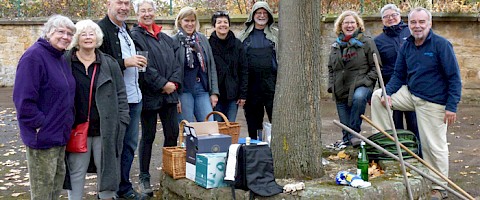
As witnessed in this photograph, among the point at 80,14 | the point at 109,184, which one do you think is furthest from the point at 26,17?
the point at 109,184

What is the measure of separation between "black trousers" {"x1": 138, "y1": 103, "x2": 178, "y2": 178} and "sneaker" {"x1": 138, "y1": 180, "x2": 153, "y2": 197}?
8cm

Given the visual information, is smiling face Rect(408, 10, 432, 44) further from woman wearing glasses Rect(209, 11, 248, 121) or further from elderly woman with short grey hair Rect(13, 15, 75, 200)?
elderly woman with short grey hair Rect(13, 15, 75, 200)

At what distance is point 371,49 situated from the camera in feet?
23.2

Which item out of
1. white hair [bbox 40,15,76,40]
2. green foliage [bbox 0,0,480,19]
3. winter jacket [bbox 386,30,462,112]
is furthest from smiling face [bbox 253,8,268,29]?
green foliage [bbox 0,0,480,19]

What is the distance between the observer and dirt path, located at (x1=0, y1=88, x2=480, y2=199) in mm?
6516

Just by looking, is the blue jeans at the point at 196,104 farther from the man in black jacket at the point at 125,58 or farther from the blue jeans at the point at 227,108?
the man in black jacket at the point at 125,58

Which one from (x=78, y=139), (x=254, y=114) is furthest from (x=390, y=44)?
(x=78, y=139)

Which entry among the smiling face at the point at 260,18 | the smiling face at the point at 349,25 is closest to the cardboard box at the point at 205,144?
the smiling face at the point at 260,18

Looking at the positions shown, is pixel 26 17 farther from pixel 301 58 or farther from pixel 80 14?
pixel 301 58

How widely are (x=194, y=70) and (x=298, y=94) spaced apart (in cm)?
148

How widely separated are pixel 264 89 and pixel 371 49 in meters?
1.29

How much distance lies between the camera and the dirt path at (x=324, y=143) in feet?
21.4

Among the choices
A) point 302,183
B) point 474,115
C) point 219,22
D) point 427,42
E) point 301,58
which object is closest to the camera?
point 302,183

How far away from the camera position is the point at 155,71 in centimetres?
593
